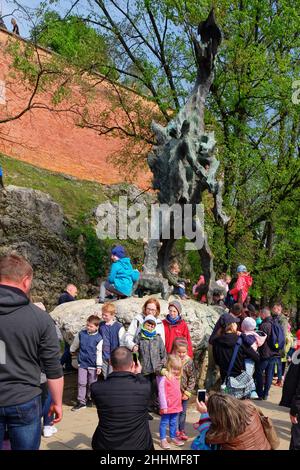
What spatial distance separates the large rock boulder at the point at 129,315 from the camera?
24.5 ft

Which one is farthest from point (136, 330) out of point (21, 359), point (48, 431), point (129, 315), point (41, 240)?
point (41, 240)

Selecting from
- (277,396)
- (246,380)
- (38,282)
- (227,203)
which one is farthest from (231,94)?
(246,380)

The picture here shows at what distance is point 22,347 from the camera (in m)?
3.14

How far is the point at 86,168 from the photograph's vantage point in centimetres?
2691

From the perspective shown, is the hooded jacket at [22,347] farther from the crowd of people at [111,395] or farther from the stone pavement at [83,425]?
the stone pavement at [83,425]

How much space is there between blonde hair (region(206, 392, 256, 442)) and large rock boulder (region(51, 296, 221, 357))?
4.28 meters

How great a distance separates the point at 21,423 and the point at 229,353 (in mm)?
3287

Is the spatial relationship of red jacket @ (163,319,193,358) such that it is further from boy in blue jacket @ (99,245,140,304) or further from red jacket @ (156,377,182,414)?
boy in blue jacket @ (99,245,140,304)

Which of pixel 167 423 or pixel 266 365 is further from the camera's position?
pixel 266 365

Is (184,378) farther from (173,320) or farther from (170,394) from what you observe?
(173,320)

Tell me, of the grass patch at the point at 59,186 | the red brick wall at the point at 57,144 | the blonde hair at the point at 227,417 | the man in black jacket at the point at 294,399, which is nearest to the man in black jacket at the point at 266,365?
the man in black jacket at the point at 294,399

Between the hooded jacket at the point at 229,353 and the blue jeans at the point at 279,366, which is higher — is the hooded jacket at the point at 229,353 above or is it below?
above

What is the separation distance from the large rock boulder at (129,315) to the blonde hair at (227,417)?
4.28m

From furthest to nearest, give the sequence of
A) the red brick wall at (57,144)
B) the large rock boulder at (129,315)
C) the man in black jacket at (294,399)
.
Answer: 1. the red brick wall at (57,144)
2. the large rock boulder at (129,315)
3. the man in black jacket at (294,399)
